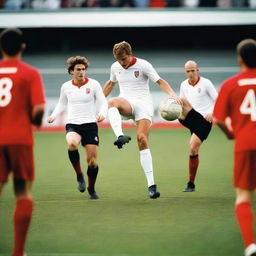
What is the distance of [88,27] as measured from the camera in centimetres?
2959

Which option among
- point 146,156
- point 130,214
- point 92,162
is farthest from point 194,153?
point 130,214

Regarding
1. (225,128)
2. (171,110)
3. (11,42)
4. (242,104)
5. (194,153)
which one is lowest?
(194,153)

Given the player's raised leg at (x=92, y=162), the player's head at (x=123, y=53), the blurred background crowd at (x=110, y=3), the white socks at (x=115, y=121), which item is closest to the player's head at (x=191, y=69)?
the player's head at (x=123, y=53)

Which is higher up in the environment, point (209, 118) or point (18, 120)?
point (18, 120)

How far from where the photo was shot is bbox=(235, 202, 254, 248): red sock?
6266 mm

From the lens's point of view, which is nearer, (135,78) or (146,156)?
(146,156)

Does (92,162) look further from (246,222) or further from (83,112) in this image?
(246,222)

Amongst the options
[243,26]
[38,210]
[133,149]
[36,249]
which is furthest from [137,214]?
[243,26]

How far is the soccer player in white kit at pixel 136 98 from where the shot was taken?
10281 mm

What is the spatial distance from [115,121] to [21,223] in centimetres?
416

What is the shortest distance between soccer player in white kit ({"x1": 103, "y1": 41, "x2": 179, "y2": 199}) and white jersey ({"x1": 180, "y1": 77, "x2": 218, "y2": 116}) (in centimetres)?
85

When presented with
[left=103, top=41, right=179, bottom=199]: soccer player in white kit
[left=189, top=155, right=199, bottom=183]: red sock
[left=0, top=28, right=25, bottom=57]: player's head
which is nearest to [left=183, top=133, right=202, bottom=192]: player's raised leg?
[left=189, top=155, right=199, bottom=183]: red sock

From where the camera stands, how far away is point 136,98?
10609 millimetres

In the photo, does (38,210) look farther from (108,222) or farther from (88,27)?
(88,27)
